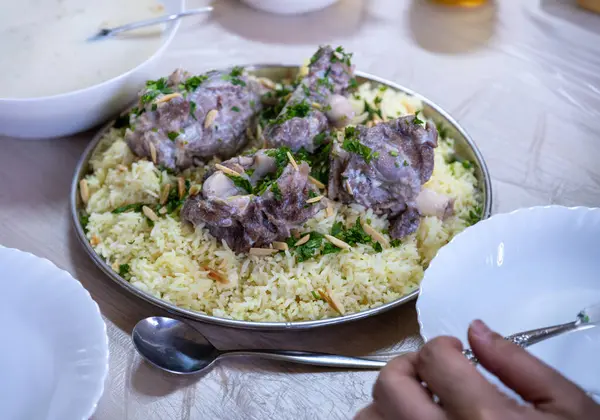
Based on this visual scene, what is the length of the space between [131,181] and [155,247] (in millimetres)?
245

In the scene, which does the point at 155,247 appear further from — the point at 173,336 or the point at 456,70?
the point at 456,70

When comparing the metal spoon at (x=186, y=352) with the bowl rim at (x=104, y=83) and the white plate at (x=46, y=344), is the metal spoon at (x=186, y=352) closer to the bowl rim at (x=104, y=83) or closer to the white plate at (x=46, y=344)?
the white plate at (x=46, y=344)

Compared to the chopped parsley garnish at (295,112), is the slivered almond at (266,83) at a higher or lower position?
lower

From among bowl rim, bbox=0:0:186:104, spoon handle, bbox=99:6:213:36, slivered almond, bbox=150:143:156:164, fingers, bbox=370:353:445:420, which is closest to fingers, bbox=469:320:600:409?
fingers, bbox=370:353:445:420

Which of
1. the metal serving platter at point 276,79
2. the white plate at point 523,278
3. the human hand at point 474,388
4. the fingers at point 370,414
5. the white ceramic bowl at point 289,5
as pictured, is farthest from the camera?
the white ceramic bowl at point 289,5

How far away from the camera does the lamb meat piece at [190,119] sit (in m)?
1.77

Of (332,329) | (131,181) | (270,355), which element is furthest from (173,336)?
(131,181)

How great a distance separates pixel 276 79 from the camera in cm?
217

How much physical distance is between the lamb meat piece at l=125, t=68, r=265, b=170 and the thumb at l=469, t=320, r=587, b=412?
1140 mm

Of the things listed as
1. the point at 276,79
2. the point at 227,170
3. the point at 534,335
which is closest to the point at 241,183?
the point at 227,170

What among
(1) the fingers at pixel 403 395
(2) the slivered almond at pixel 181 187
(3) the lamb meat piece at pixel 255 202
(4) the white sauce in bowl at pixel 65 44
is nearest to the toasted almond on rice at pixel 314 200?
(3) the lamb meat piece at pixel 255 202

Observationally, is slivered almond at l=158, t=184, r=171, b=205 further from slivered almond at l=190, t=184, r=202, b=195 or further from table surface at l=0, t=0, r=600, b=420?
table surface at l=0, t=0, r=600, b=420

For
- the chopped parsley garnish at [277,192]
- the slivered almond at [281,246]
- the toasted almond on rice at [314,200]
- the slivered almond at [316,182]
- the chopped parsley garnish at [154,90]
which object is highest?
the chopped parsley garnish at [154,90]

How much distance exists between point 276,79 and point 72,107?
2.43 ft
